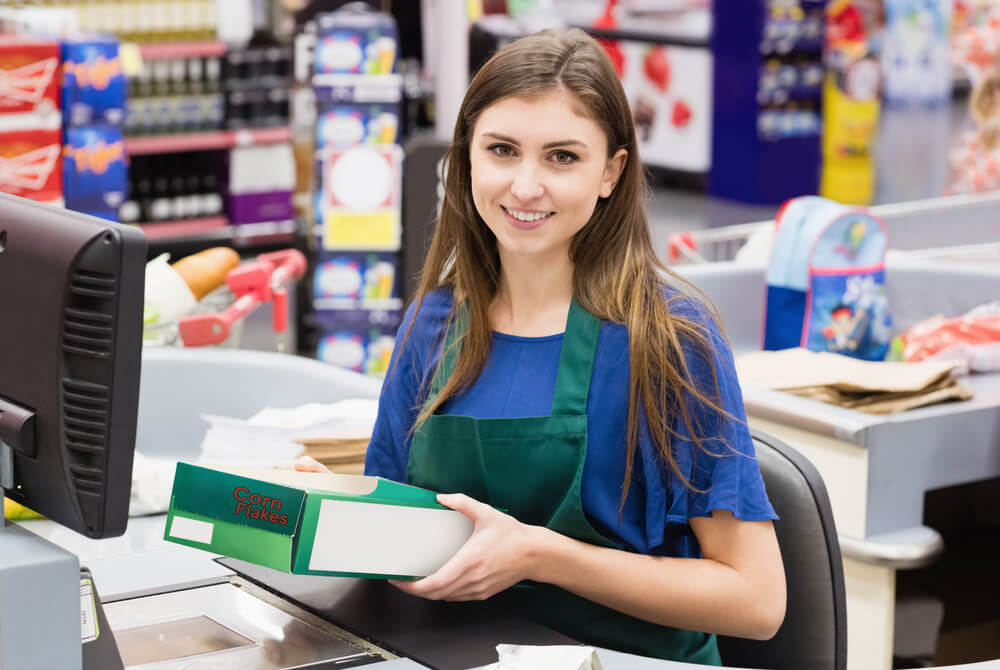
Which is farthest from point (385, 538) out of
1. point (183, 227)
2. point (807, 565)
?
point (183, 227)

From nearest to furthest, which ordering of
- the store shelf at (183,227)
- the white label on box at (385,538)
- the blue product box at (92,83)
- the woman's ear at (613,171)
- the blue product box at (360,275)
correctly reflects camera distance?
the white label on box at (385,538), the woman's ear at (613,171), the blue product box at (360,275), the blue product box at (92,83), the store shelf at (183,227)

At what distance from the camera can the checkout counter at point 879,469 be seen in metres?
2.75

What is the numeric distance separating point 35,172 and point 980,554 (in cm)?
450

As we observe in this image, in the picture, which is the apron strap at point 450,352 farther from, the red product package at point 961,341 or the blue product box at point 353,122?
the blue product box at point 353,122

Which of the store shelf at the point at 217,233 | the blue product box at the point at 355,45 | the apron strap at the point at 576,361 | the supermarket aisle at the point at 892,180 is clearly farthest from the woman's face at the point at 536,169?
the supermarket aisle at the point at 892,180

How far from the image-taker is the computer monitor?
4.14 ft

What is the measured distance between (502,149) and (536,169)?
0.07 m

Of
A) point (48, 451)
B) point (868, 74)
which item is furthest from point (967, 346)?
point (868, 74)

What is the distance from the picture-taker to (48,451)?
52.7 inches

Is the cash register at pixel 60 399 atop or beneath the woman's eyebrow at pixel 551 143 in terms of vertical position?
beneath

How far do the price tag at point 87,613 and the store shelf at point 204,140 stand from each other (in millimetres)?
6165

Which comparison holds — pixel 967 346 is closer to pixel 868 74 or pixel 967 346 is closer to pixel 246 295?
pixel 246 295

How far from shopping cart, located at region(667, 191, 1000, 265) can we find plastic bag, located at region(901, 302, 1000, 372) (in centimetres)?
61

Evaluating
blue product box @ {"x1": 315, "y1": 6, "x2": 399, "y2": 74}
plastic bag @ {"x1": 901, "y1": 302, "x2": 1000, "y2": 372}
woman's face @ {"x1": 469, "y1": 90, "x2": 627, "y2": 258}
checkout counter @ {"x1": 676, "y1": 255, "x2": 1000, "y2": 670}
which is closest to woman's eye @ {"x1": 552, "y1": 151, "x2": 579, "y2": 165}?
woman's face @ {"x1": 469, "y1": 90, "x2": 627, "y2": 258}
